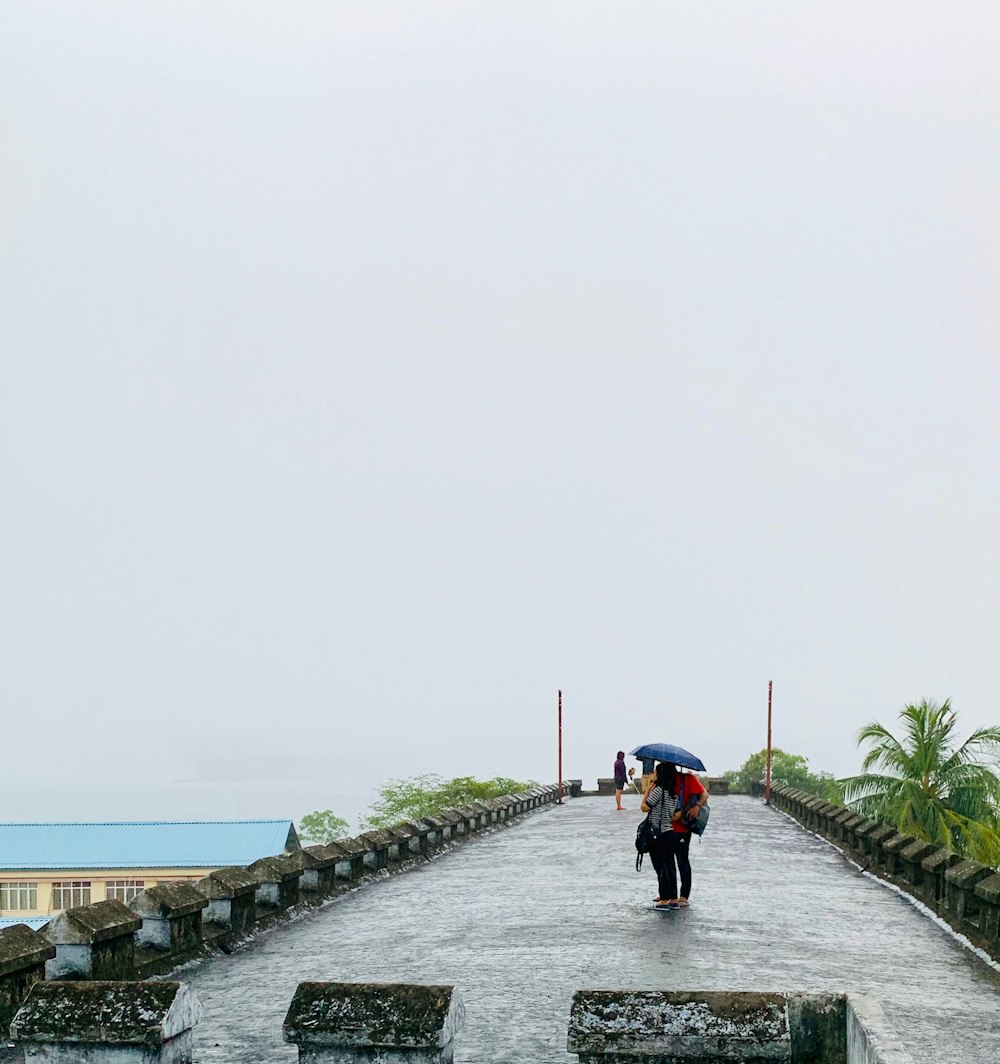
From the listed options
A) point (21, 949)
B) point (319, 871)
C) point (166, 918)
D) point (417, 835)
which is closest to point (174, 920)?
point (166, 918)

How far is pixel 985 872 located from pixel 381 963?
7.41 meters

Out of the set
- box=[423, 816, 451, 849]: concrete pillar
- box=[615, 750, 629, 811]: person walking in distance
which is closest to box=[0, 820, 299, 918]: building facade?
box=[615, 750, 629, 811]: person walking in distance

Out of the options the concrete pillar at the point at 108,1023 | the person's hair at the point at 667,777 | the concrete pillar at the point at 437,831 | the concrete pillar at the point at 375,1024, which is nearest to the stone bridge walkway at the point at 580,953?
the person's hair at the point at 667,777

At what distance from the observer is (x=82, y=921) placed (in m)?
10.7

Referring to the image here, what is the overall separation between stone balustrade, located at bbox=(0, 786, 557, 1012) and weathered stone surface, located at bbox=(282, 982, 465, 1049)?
4449 millimetres

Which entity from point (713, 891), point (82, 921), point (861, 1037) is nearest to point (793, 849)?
→ point (713, 891)

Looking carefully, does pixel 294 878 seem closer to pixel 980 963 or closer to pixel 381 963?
pixel 381 963

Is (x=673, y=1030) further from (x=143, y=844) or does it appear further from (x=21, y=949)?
(x=143, y=844)

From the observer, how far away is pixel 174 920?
12.5 meters

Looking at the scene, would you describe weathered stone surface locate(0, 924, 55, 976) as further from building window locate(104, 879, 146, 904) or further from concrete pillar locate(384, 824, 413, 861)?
building window locate(104, 879, 146, 904)

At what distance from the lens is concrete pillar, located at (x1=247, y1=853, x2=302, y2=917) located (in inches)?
618

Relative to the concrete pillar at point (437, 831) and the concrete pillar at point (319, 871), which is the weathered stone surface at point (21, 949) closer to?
the concrete pillar at point (319, 871)

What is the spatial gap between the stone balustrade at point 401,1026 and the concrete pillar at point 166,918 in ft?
20.3

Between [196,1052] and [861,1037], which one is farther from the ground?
[861,1037]
